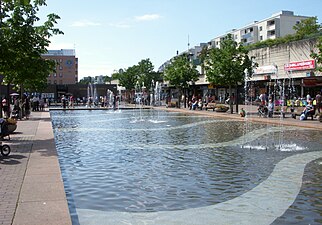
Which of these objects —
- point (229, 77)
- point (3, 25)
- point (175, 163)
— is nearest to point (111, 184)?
point (175, 163)

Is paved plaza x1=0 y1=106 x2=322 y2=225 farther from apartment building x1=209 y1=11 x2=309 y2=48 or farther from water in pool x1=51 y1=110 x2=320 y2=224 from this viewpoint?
apartment building x1=209 y1=11 x2=309 y2=48

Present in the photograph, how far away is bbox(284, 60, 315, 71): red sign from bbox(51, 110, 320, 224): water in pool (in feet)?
66.6

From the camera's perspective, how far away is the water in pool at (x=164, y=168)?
7.10 metres

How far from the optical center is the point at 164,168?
386 inches

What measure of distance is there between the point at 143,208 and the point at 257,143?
8874mm

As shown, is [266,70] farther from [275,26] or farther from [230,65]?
[275,26]

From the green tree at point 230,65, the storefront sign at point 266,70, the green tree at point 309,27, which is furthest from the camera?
the green tree at point 309,27

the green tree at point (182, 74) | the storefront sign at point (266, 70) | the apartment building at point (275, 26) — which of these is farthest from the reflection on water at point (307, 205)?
the apartment building at point (275, 26)

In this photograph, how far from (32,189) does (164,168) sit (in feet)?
12.8

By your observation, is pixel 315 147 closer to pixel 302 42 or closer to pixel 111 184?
pixel 111 184

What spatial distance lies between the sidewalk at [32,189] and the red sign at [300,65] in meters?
29.2

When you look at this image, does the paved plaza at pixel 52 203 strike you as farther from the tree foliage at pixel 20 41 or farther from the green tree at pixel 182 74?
the green tree at pixel 182 74

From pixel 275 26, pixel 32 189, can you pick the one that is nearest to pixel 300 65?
pixel 32 189

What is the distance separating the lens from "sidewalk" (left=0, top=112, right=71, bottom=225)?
Answer: 17.0 feet
